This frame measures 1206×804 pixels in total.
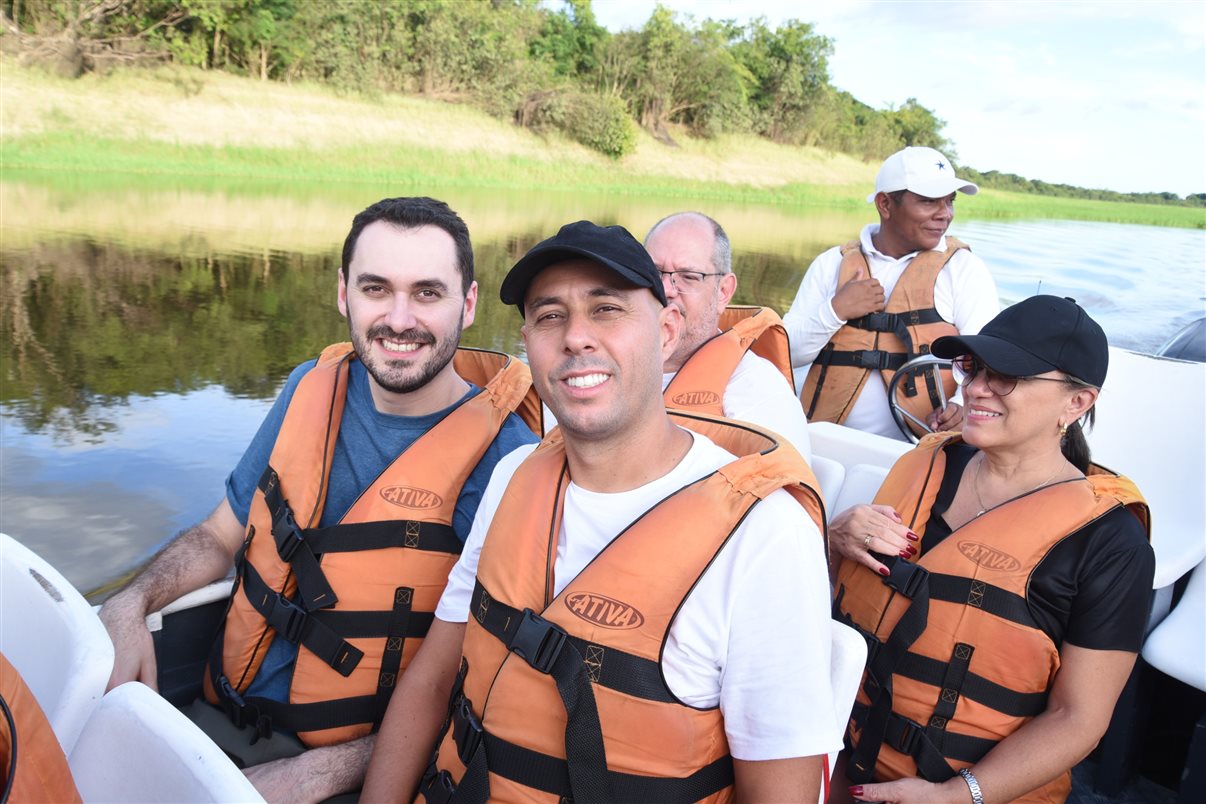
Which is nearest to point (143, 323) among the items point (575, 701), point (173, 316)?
point (173, 316)

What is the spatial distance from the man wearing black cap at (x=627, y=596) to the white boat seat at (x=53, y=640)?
56cm

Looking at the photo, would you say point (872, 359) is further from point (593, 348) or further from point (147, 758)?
point (147, 758)

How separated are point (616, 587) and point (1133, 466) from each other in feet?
9.29

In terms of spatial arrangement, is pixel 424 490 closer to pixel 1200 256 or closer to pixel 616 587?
pixel 616 587

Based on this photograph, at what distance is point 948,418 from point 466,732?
2.16 meters

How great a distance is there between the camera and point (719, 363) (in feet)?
8.45

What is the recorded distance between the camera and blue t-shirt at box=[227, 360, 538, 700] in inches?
77.0

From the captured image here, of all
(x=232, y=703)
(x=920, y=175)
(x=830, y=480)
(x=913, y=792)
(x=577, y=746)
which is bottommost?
(x=232, y=703)

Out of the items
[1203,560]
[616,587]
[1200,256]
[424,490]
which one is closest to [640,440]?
[616,587]

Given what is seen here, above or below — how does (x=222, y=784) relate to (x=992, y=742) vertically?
above

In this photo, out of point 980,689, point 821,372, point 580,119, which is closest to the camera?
point 980,689

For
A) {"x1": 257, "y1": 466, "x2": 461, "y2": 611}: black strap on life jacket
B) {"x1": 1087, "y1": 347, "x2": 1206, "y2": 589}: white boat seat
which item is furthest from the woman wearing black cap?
{"x1": 1087, "y1": 347, "x2": 1206, "y2": 589}: white boat seat

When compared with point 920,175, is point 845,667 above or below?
below

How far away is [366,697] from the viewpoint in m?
1.88
